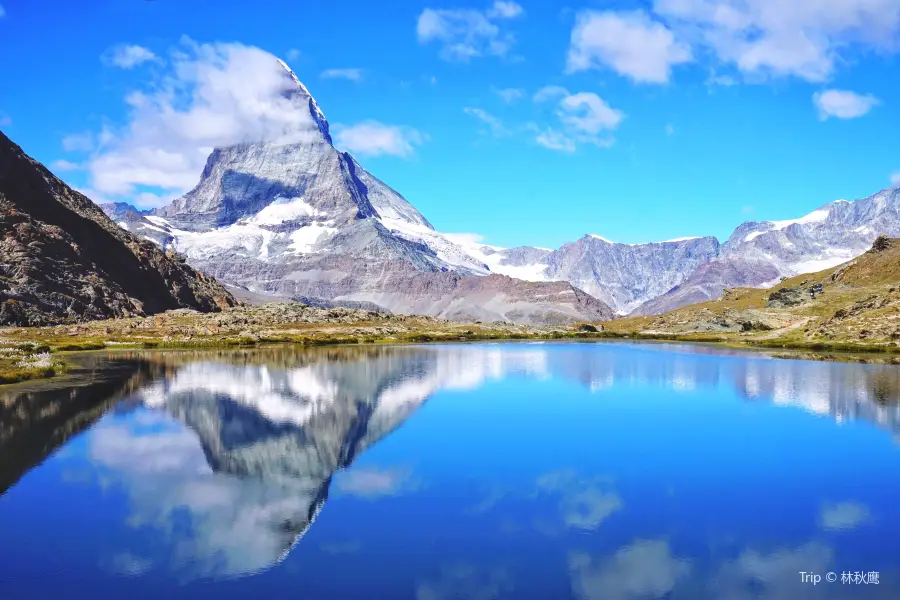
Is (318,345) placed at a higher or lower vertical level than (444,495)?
higher

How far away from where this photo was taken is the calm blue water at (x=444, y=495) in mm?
22516

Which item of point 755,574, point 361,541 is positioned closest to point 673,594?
point 755,574

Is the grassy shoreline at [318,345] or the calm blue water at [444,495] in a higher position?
the grassy shoreline at [318,345]

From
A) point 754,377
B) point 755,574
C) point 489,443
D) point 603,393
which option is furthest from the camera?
point 754,377

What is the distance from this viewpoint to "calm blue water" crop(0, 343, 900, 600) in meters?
22.5

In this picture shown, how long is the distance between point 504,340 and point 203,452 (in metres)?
157

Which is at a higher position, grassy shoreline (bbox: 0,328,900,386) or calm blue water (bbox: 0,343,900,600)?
grassy shoreline (bbox: 0,328,900,386)

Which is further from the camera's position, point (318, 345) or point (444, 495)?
point (318, 345)

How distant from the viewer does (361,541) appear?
25438 millimetres

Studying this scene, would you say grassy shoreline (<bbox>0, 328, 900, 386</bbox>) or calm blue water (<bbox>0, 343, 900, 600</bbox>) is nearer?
calm blue water (<bbox>0, 343, 900, 600</bbox>)

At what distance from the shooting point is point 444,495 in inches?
1240

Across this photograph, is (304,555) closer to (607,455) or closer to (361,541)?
(361,541)

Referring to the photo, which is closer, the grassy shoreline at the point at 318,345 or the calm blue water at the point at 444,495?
the calm blue water at the point at 444,495

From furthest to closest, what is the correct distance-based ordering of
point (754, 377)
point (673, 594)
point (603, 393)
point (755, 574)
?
point (754, 377)
point (603, 393)
point (755, 574)
point (673, 594)
